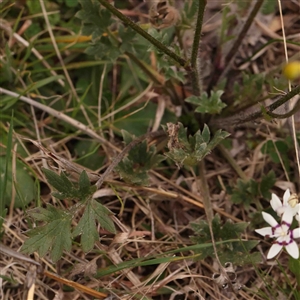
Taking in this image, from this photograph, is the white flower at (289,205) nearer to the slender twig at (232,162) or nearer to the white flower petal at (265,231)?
the white flower petal at (265,231)

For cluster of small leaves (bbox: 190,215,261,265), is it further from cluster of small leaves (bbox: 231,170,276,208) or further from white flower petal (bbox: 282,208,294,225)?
white flower petal (bbox: 282,208,294,225)

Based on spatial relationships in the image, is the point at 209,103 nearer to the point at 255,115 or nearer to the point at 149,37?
the point at 255,115

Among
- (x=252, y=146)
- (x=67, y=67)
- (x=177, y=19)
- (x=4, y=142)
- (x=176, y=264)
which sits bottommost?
(x=176, y=264)

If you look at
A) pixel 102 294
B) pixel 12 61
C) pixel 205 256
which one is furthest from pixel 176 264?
pixel 12 61

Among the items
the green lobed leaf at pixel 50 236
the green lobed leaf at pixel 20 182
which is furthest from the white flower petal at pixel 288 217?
the green lobed leaf at pixel 20 182

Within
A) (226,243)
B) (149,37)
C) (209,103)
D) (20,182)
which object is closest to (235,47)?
(209,103)

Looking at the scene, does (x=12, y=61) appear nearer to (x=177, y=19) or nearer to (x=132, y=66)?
(x=132, y=66)

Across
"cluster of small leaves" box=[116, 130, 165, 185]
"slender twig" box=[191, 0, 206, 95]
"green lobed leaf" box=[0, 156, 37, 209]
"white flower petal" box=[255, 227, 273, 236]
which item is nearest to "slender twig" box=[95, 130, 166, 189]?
"cluster of small leaves" box=[116, 130, 165, 185]
